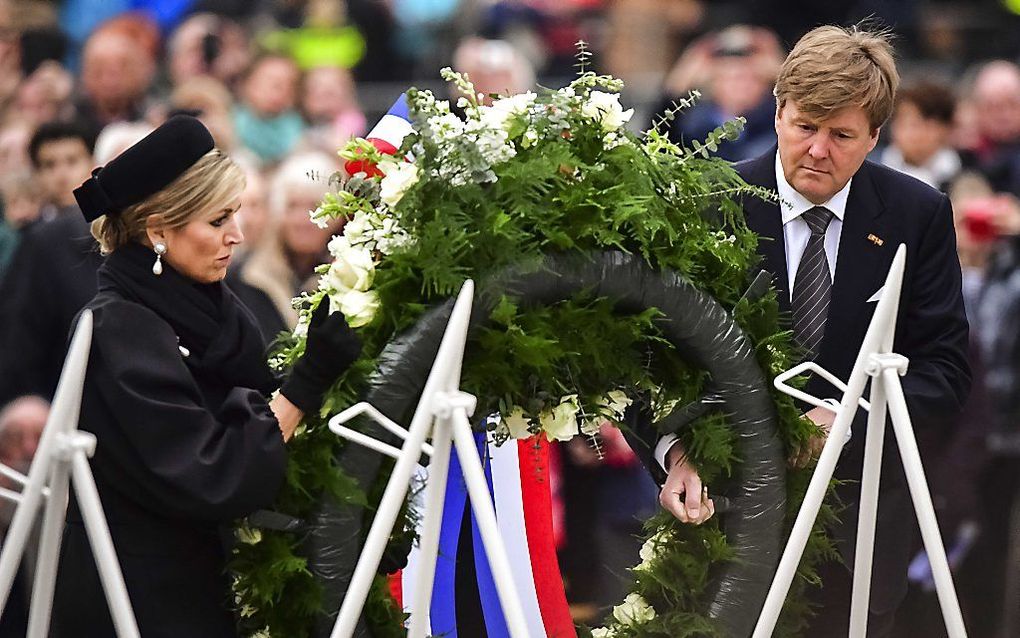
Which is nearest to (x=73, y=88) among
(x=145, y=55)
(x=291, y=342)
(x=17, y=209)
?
(x=145, y=55)

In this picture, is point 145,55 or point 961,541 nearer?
point 961,541

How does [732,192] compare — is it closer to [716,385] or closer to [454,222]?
[716,385]

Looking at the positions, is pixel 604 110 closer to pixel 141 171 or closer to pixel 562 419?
pixel 562 419

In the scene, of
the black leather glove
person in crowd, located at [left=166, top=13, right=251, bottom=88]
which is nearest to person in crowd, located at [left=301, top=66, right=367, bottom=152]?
person in crowd, located at [left=166, top=13, right=251, bottom=88]

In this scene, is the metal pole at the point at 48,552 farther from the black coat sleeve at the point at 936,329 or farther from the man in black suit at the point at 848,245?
the black coat sleeve at the point at 936,329

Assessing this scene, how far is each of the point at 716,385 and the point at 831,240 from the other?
65 centimetres

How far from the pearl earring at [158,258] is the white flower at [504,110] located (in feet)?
2.76

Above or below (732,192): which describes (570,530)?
below

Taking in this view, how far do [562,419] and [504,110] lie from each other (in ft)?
2.58

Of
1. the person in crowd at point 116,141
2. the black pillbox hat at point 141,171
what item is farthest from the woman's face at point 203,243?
the person in crowd at point 116,141

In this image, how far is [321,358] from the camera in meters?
3.86

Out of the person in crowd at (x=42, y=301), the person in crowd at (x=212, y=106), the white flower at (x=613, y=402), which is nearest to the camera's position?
the white flower at (x=613, y=402)

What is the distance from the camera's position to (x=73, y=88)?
876 cm

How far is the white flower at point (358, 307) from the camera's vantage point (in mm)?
4016
